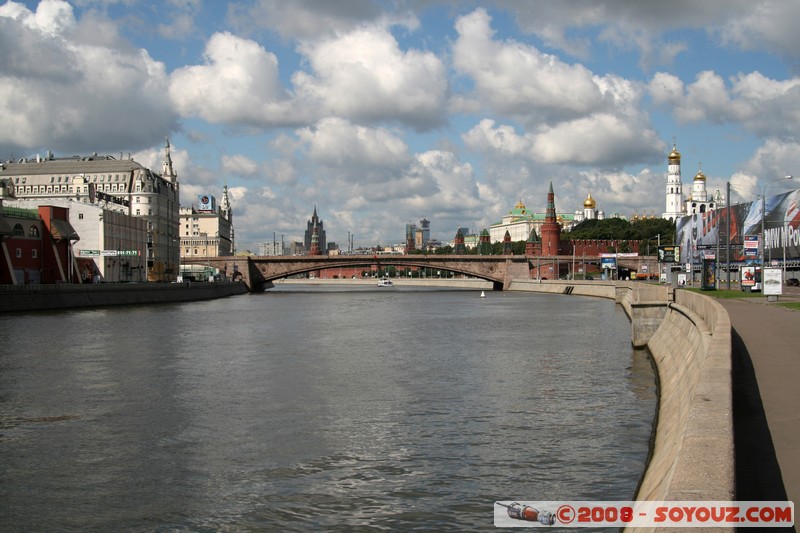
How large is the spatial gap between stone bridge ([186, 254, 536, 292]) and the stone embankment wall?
8908 cm

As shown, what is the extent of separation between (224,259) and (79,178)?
79.8 ft

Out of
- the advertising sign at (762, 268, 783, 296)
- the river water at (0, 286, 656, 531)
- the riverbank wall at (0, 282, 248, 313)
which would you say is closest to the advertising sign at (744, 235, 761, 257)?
the advertising sign at (762, 268, 783, 296)

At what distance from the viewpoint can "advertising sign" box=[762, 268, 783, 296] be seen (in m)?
41.4

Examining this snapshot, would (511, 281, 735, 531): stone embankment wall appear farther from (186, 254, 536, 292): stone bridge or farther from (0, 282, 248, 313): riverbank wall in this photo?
(186, 254, 536, 292): stone bridge

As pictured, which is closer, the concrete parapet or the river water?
the concrete parapet

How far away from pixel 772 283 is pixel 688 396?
2893 centimetres

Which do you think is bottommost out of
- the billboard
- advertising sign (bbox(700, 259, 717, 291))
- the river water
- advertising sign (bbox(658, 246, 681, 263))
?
the river water

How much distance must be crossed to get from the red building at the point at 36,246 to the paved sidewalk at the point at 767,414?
62.0 metres

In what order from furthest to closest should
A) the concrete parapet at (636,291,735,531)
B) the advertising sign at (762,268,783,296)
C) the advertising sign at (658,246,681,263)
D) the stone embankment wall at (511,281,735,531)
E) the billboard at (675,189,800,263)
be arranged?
1. the billboard at (675,189,800,263)
2. the advertising sign at (658,246,681,263)
3. the advertising sign at (762,268,783,296)
4. the stone embankment wall at (511,281,735,531)
5. the concrete parapet at (636,291,735,531)

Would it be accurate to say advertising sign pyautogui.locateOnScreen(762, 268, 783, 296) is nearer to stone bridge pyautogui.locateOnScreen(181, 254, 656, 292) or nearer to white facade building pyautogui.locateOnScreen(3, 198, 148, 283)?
white facade building pyautogui.locateOnScreen(3, 198, 148, 283)

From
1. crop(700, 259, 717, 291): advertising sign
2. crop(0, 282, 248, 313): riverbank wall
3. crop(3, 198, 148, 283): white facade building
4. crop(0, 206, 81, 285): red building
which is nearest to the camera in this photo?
crop(700, 259, 717, 291): advertising sign

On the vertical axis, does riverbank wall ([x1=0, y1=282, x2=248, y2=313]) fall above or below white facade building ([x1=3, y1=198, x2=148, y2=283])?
below

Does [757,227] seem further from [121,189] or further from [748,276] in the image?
[121,189]

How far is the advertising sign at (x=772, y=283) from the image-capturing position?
41.4 metres
